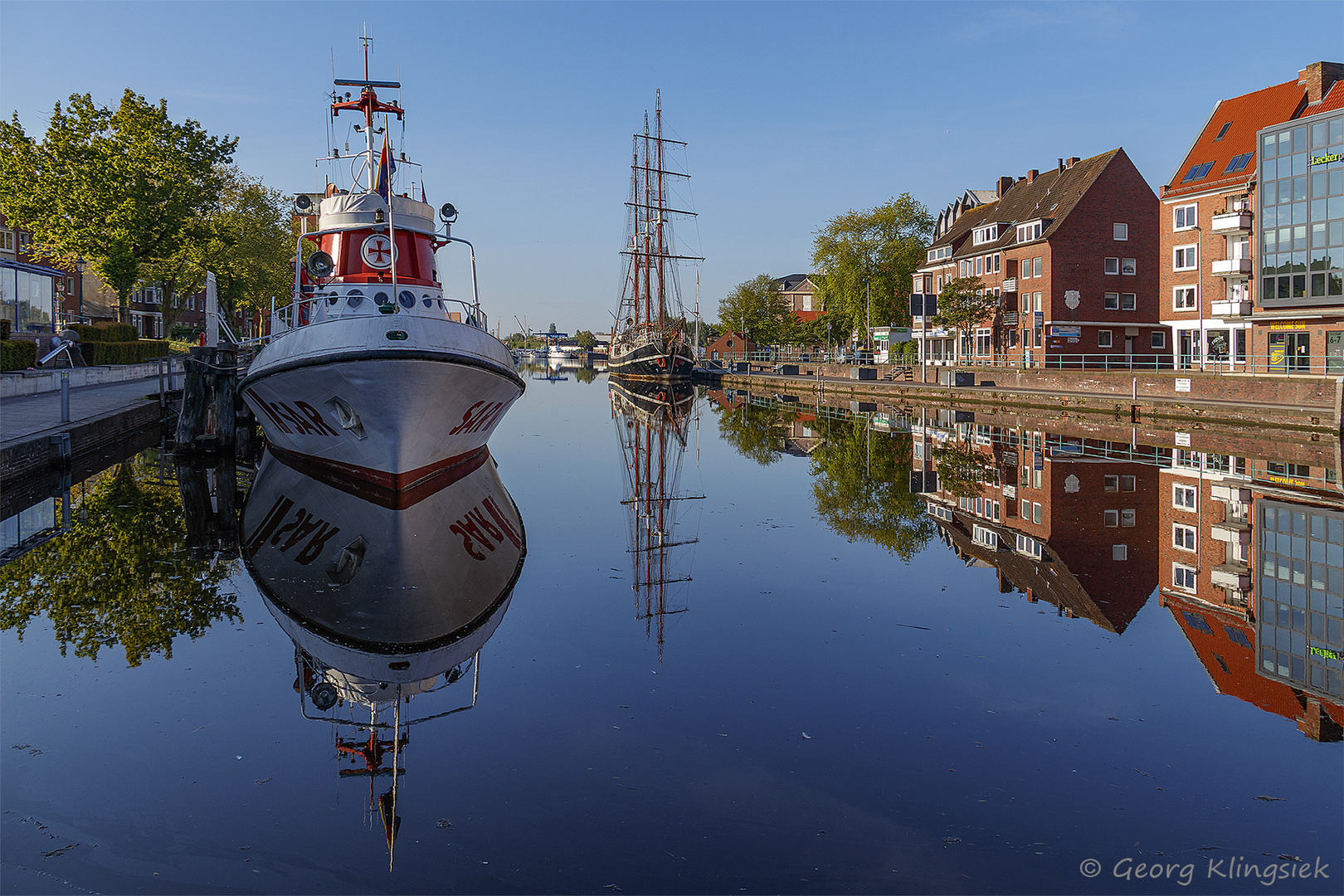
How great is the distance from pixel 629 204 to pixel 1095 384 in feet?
157

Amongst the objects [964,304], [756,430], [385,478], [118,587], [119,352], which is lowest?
[118,587]

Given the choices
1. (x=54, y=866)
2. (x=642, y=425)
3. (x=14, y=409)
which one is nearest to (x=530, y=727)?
(x=54, y=866)

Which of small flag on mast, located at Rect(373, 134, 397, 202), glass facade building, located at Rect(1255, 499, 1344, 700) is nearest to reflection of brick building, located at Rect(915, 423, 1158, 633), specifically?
glass facade building, located at Rect(1255, 499, 1344, 700)

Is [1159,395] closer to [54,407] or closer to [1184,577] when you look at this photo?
[1184,577]

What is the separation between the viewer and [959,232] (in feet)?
240

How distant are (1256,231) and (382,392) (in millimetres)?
43788

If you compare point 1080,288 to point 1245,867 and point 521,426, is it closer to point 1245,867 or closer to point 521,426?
point 521,426

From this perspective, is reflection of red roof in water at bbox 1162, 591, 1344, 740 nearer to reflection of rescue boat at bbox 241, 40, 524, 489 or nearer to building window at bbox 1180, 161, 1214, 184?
reflection of rescue boat at bbox 241, 40, 524, 489

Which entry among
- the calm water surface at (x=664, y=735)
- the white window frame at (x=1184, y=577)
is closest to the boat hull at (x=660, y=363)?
the calm water surface at (x=664, y=735)

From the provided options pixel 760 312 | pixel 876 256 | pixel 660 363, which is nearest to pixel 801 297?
pixel 760 312

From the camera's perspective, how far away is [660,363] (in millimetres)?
68312

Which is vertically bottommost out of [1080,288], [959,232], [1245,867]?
[1245,867]

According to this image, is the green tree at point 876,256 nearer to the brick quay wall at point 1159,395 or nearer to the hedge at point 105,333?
the brick quay wall at point 1159,395

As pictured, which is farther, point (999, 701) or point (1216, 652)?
point (1216, 652)
